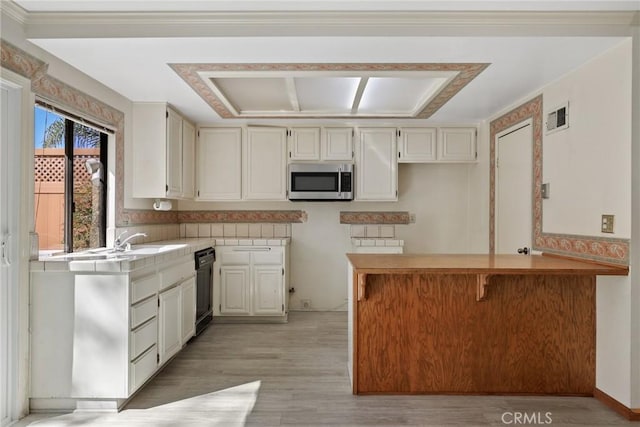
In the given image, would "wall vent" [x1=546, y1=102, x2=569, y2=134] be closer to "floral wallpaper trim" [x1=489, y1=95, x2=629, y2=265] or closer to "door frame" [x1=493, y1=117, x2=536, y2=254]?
"floral wallpaper trim" [x1=489, y1=95, x2=629, y2=265]

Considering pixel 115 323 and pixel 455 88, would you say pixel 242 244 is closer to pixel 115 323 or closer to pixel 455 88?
pixel 115 323

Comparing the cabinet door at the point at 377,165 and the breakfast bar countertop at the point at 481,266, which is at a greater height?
the cabinet door at the point at 377,165

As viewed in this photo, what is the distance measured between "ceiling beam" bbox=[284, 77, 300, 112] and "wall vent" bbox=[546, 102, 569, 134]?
2.01 metres

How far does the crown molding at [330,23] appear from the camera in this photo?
7.30 ft

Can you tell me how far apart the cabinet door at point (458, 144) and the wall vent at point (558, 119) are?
1.41m

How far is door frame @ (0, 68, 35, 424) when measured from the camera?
2256 mm

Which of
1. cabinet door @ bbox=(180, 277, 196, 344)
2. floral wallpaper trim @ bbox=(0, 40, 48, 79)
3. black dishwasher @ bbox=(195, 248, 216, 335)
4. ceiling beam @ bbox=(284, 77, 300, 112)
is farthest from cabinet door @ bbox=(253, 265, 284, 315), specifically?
floral wallpaper trim @ bbox=(0, 40, 48, 79)

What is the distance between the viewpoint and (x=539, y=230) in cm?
316

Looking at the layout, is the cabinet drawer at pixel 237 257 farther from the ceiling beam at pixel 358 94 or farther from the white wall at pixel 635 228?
the white wall at pixel 635 228

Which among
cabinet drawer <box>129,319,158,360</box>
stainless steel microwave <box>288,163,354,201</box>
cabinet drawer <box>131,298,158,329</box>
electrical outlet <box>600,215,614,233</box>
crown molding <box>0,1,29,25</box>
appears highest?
crown molding <box>0,1,29,25</box>

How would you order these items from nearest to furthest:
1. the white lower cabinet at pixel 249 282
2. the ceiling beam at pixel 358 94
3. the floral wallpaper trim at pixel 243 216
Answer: the ceiling beam at pixel 358 94 < the white lower cabinet at pixel 249 282 < the floral wallpaper trim at pixel 243 216

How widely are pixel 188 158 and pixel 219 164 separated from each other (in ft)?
1.20

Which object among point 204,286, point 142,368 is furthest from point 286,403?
point 204,286

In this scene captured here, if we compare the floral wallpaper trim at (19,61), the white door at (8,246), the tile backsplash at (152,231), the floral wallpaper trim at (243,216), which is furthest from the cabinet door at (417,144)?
the white door at (8,246)
